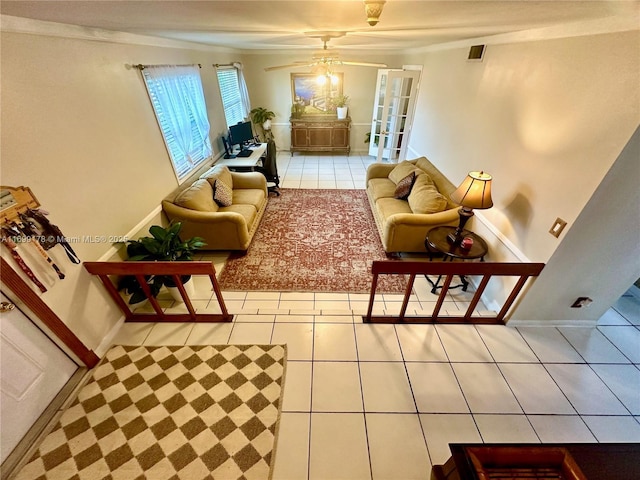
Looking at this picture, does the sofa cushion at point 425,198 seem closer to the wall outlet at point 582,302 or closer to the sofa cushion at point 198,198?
the wall outlet at point 582,302

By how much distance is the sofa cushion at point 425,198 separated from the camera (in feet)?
9.73

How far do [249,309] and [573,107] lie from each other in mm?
2724

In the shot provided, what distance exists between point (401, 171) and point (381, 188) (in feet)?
1.41

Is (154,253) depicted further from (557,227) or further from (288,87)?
(288,87)

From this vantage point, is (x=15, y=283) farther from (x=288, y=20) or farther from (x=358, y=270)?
(x=358, y=270)

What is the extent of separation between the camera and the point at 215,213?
2.92 m

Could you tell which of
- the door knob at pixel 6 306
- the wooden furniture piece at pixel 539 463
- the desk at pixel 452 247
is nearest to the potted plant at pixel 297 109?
the desk at pixel 452 247

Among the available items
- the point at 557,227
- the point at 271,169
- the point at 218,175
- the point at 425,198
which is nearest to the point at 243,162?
the point at 271,169

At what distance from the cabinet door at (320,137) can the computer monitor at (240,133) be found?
5.21ft

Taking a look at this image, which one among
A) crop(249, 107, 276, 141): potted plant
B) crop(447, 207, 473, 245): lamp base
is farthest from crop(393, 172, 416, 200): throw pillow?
crop(249, 107, 276, 141): potted plant

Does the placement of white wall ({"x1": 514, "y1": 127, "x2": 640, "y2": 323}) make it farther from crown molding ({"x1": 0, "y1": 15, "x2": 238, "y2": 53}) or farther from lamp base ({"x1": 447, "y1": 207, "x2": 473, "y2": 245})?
crown molding ({"x1": 0, "y1": 15, "x2": 238, "y2": 53})

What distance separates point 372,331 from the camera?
6.87ft

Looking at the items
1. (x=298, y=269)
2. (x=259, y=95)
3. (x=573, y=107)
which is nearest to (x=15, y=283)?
(x=298, y=269)

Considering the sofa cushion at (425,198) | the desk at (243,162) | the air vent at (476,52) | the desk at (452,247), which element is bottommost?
the desk at (452,247)
